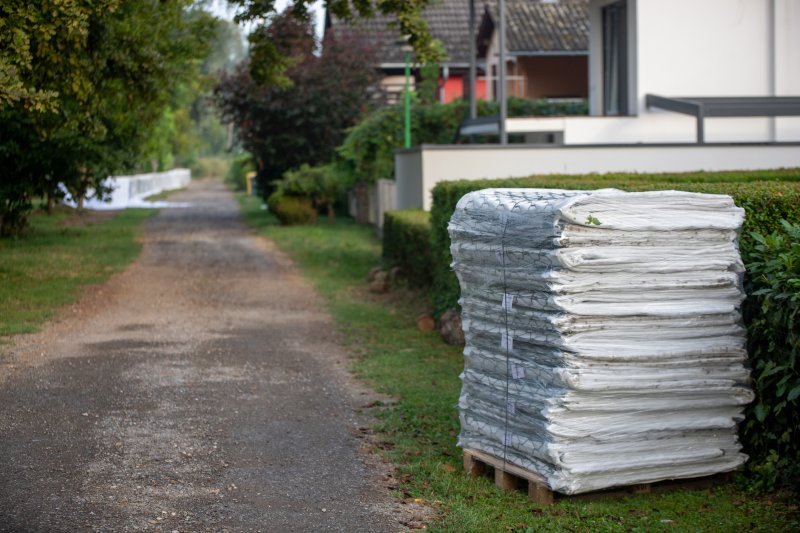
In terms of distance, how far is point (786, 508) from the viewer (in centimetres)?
597

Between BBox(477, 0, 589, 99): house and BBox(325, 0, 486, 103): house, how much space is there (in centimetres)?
207

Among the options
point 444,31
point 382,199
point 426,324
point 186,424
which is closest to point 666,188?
point 426,324

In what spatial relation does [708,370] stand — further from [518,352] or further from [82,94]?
[82,94]

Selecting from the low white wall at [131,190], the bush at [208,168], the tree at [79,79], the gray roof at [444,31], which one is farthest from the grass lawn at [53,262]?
the bush at [208,168]

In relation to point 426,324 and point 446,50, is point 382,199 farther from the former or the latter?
point 426,324

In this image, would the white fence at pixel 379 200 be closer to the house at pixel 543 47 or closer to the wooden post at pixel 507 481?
the house at pixel 543 47

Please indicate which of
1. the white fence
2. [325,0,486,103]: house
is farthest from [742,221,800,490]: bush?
[325,0,486,103]: house

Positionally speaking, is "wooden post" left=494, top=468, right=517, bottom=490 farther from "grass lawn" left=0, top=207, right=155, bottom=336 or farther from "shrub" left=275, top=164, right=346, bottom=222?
"shrub" left=275, top=164, right=346, bottom=222

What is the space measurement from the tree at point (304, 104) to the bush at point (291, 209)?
2.67m

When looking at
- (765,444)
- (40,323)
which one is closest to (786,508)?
(765,444)

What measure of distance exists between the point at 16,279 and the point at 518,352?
39.3 feet

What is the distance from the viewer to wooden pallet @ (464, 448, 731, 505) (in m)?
6.14

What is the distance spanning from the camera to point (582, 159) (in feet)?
55.9

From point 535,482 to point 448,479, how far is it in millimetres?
696
